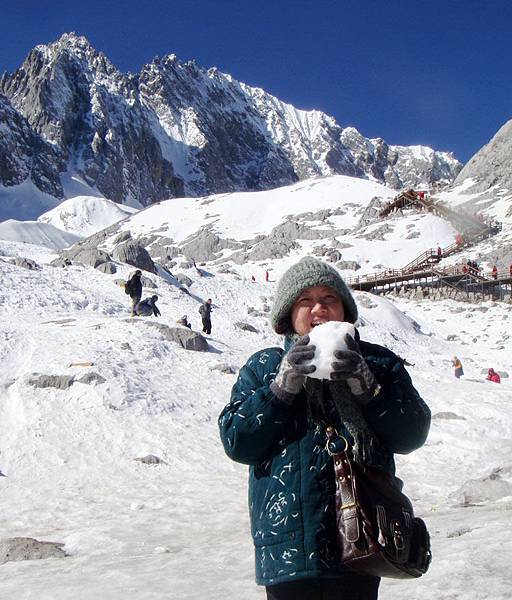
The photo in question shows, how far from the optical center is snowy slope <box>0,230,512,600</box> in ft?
17.3

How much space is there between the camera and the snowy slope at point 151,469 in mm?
5262

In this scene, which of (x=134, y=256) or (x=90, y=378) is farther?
(x=134, y=256)

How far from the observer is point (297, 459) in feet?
7.92

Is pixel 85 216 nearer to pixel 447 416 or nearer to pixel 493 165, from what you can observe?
pixel 493 165

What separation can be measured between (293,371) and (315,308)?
1.66ft

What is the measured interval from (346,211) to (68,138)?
403 feet

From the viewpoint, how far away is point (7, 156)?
137375mm

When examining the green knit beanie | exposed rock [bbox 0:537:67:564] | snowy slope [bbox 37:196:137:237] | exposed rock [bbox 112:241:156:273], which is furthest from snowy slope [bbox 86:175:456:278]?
the green knit beanie

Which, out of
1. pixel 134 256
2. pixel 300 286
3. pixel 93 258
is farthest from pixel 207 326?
pixel 300 286

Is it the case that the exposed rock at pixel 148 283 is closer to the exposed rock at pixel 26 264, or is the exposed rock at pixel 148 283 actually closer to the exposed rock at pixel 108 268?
the exposed rock at pixel 108 268

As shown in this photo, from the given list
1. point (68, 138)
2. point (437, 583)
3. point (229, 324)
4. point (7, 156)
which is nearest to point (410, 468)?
point (437, 583)

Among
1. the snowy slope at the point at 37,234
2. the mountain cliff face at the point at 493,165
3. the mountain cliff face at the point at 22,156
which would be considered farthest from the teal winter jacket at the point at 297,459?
the mountain cliff face at the point at 22,156

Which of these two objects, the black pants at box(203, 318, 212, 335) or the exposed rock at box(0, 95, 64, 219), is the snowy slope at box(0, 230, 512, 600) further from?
the exposed rock at box(0, 95, 64, 219)

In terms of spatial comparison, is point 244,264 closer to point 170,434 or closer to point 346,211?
point 346,211
